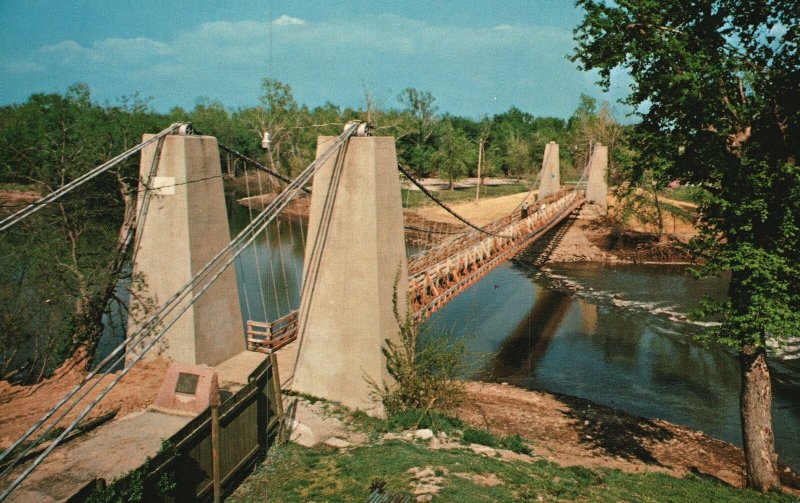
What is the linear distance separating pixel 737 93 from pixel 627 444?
670cm

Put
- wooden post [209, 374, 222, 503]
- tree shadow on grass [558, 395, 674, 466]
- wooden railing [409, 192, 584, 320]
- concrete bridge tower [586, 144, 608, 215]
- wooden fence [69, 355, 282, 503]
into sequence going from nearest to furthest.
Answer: wooden fence [69, 355, 282, 503] → wooden post [209, 374, 222, 503] → tree shadow on grass [558, 395, 674, 466] → wooden railing [409, 192, 584, 320] → concrete bridge tower [586, 144, 608, 215]

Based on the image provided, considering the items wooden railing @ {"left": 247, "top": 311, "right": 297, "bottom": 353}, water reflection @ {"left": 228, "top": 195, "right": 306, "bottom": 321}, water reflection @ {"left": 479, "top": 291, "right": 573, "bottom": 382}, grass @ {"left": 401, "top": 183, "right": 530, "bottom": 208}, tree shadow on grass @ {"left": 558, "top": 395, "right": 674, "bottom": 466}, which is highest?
grass @ {"left": 401, "top": 183, "right": 530, "bottom": 208}

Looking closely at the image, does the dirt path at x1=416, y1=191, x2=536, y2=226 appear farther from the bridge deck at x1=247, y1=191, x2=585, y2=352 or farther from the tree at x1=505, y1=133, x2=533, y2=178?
the tree at x1=505, y1=133, x2=533, y2=178

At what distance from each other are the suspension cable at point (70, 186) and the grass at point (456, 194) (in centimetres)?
3148

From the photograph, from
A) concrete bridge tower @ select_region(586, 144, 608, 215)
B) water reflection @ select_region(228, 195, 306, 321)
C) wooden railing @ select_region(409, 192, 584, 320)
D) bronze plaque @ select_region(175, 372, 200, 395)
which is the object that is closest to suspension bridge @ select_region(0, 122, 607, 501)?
bronze plaque @ select_region(175, 372, 200, 395)

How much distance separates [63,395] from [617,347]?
15.5 meters

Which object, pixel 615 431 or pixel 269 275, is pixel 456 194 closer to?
pixel 269 275

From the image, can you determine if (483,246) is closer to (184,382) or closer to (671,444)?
(671,444)

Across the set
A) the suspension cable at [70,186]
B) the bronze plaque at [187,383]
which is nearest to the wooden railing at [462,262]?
the bronze plaque at [187,383]

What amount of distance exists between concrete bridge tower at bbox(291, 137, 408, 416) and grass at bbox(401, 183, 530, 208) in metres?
30.7

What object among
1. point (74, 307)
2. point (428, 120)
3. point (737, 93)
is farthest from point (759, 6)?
point (428, 120)

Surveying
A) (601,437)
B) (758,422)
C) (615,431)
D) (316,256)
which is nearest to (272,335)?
(316,256)

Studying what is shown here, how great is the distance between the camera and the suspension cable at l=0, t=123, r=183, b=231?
6062 mm

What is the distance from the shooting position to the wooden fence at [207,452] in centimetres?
502
